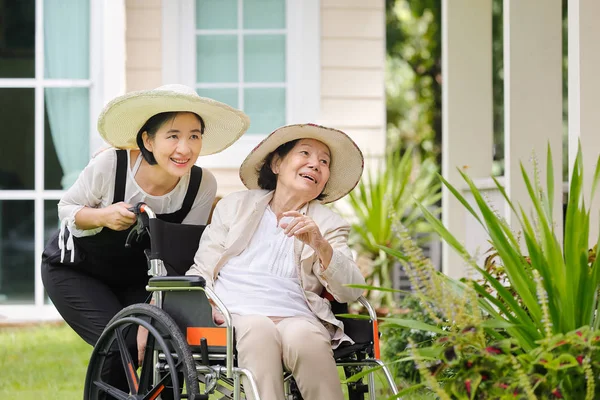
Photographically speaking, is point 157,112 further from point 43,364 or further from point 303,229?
point 43,364

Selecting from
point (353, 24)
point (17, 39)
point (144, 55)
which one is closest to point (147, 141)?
point (144, 55)

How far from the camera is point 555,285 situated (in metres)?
2.44

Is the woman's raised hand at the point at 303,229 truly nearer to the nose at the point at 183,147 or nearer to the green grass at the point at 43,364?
the nose at the point at 183,147

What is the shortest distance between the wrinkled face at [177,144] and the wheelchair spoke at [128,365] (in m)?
0.57

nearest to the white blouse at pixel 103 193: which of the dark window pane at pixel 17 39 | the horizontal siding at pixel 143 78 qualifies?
the horizontal siding at pixel 143 78

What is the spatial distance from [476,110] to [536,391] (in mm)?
3135

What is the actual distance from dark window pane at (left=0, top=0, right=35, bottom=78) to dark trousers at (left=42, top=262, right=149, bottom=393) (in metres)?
3.51

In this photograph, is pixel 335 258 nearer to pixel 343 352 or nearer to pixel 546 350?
pixel 343 352

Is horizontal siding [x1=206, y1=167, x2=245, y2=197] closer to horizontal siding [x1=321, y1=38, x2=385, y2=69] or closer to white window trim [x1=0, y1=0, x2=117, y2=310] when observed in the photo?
white window trim [x1=0, y1=0, x2=117, y2=310]

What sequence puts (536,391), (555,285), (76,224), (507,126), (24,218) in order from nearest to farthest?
1. (536,391)
2. (555,285)
3. (76,224)
4. (507,126)
5. (24,218)

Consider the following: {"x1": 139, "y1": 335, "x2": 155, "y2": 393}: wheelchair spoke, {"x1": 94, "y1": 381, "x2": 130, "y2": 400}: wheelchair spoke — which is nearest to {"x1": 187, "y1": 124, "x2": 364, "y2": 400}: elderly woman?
{"x1": 139, "y1": 335, "x2": 155, "y2": 393}: wheelchair spoke

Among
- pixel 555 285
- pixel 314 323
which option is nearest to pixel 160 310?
pixel 314 323

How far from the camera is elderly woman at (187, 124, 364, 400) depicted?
2854mm

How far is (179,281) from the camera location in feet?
9.64
